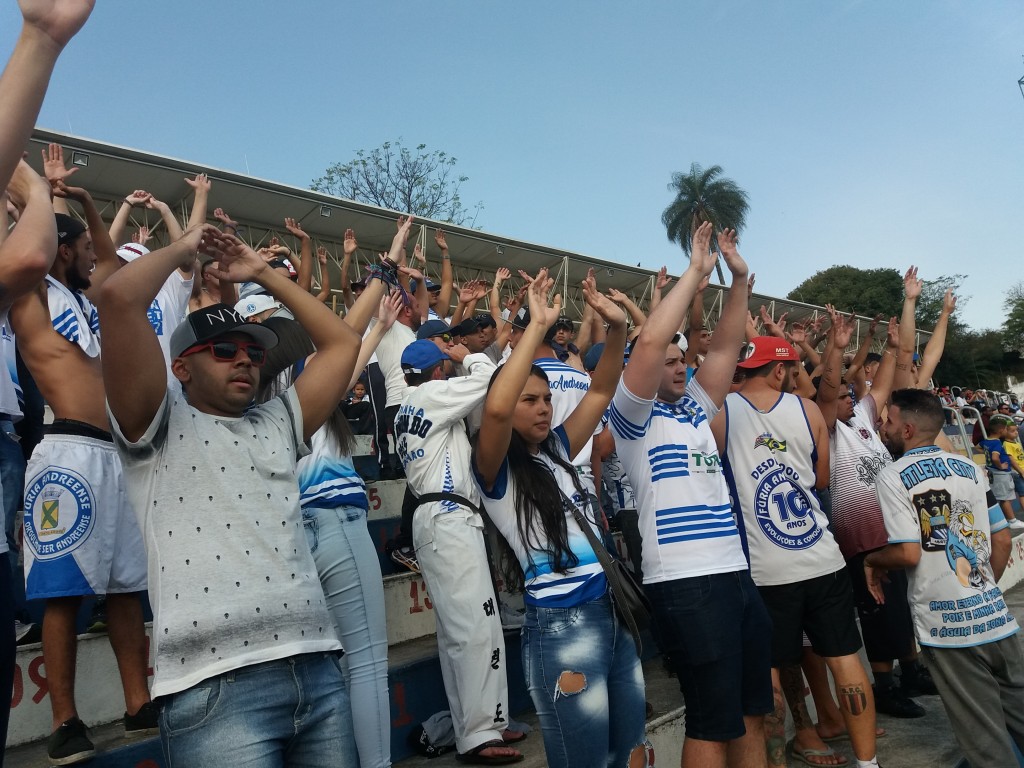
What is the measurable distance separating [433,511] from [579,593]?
1.21m

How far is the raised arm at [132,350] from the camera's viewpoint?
1.88 metres

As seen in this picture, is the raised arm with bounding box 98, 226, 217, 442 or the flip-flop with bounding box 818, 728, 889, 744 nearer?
the raised arm with bounding box 98, 226, 217, 442

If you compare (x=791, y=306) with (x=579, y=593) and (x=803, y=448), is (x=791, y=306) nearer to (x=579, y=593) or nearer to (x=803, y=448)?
(x=803, y=448)

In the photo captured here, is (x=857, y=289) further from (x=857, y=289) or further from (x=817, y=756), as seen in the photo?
(x=817, y=756)

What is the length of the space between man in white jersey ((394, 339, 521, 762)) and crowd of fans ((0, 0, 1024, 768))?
0.05 ft

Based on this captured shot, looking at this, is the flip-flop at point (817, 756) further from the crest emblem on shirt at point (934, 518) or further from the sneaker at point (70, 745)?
the sneaker at point (70, 745)

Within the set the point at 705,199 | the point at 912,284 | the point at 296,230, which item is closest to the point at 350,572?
the point at 296,230

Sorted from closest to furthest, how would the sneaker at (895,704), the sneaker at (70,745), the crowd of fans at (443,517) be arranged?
the crowd of fans at (443,517) → the sneaker at (70,745) → the sneaker at (895,704)

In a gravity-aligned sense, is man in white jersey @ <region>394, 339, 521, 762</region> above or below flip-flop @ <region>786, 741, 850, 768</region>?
above

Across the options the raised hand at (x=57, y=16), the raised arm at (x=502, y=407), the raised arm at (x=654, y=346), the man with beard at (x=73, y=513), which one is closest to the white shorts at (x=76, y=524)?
the man with beard at (x=73, y=513)

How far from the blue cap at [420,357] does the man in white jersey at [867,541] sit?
8.32ft

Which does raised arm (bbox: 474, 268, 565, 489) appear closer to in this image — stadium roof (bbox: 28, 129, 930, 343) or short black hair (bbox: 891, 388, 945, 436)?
short black hair (bbox: 891, 388, 945, 436)

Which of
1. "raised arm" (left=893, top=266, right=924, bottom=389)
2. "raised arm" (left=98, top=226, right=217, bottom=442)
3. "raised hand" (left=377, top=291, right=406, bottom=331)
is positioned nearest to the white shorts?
"raised arm" (left=98, top=226, right=217, bottom=442)

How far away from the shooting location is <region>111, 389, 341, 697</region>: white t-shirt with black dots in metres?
1.85
